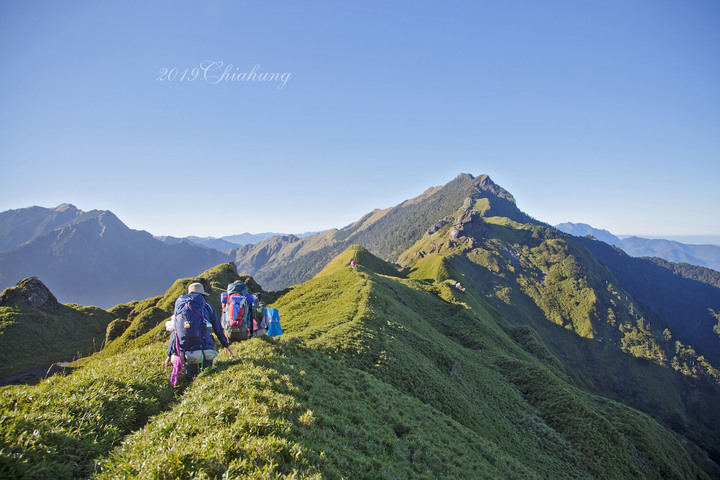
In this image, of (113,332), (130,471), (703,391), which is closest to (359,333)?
(130,471)

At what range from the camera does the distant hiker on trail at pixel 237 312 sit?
47.0 ft

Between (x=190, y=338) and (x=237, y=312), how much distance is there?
359cm

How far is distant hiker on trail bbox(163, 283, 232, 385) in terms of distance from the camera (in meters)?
10.7

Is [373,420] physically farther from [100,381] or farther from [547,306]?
[547,306]

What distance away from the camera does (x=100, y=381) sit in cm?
929

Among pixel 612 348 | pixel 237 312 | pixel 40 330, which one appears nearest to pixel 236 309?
pixel 237 312

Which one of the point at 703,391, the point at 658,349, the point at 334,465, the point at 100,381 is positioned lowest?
the point at 703,391

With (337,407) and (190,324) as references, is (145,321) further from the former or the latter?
(337,407)

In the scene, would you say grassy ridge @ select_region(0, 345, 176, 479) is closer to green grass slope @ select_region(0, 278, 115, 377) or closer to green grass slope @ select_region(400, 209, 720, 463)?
green grass slope @ select_region(0, 278, 115, 377)

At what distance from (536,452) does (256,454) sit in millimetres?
29097

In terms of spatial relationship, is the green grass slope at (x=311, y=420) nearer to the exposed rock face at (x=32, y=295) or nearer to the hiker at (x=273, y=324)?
the hiker at (x=273, y=324)

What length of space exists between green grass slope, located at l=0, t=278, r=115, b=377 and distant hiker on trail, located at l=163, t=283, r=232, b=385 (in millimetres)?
61641

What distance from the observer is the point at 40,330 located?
58.8 m

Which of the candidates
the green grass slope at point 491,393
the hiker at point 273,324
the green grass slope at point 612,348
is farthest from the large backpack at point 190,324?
the green grass slope at point 612,348
